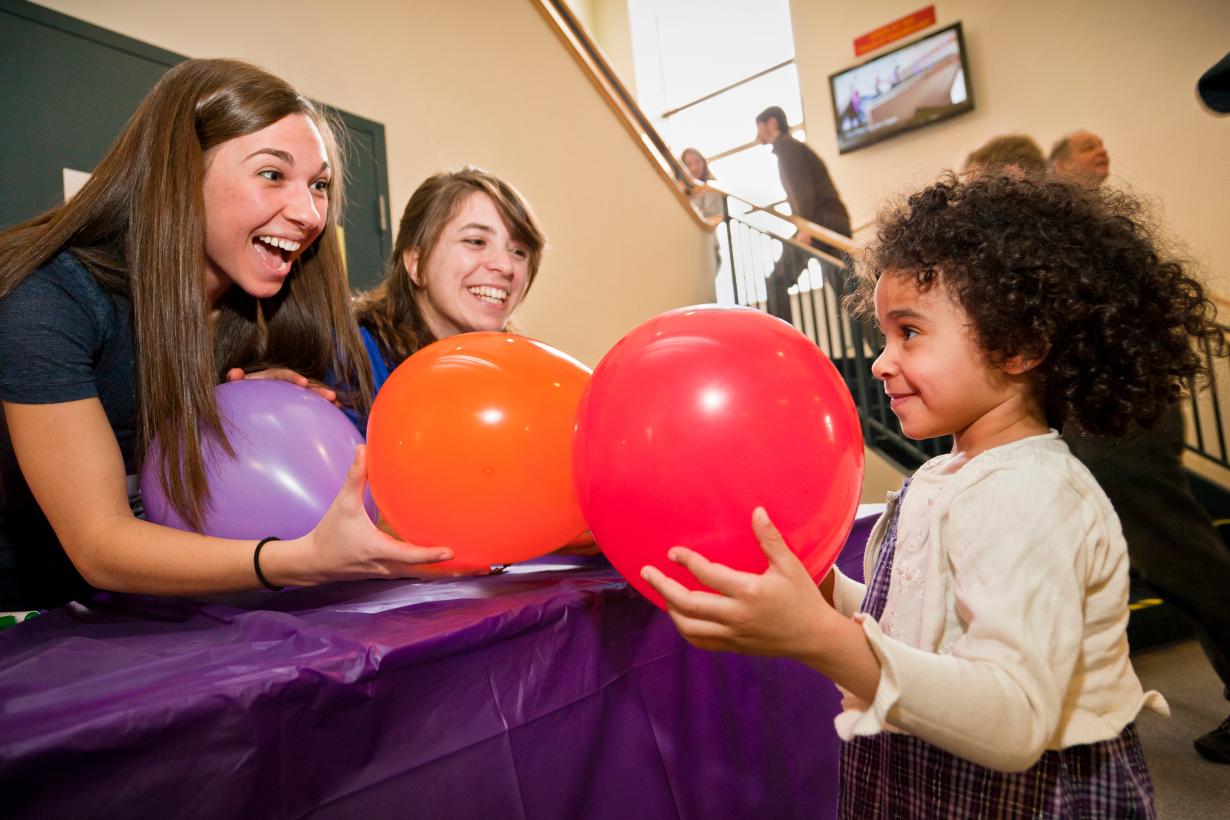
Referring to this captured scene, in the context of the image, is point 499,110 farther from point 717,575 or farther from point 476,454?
point 717,575

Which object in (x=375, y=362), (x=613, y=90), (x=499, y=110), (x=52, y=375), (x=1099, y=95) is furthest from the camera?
(x=1099, y=95)

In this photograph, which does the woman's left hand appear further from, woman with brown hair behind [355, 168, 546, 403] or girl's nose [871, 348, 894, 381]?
girl's nose [871, 348, 894, 381]

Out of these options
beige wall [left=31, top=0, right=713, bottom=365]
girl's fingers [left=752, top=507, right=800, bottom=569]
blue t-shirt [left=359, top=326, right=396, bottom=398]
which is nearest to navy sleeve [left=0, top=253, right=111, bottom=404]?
blue t-shirt [left=359, top=326, right=396, bottom=398]

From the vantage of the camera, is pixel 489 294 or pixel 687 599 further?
pixel 489 294

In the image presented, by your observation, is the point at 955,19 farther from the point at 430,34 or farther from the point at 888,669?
the point at 888,669

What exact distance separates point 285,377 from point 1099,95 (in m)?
5.76

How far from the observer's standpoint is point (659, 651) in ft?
3.17

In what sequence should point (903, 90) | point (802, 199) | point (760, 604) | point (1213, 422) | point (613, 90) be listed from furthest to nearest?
point (903, 90)
point (802, 199)
point (1213, 422)
point (613, 90)
point (760, 604)

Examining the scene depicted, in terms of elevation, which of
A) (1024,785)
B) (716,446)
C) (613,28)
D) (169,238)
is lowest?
(1024,785)

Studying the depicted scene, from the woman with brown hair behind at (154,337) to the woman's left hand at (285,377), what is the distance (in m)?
0.10

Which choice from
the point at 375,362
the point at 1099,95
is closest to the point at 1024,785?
the point at 375,362

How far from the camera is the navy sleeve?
950 mm

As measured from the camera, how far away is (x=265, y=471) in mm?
1028

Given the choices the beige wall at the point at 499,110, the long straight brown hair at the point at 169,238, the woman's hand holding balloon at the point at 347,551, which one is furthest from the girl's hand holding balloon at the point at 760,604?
the beige wall at the point at 499,110
